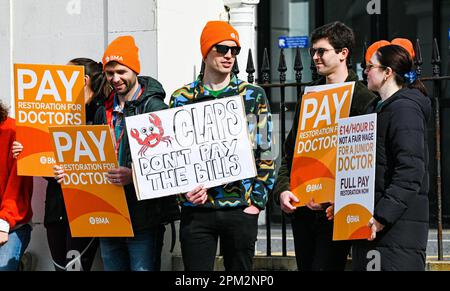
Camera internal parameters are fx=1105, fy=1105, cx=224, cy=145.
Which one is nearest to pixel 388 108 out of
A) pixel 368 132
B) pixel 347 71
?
pixel 368 132

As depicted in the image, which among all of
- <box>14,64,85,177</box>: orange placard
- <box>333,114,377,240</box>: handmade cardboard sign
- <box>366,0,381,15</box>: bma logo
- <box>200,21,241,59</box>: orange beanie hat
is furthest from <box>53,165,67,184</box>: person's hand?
<box>366,0,381,15</box>: bma logo

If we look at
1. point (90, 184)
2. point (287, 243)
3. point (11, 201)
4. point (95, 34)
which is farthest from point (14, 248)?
point (287, 243)

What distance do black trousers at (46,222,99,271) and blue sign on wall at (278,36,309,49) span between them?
226 inches

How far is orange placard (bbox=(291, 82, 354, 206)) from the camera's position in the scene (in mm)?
6266

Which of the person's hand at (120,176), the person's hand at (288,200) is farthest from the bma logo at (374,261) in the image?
the person's hand at (120,176)

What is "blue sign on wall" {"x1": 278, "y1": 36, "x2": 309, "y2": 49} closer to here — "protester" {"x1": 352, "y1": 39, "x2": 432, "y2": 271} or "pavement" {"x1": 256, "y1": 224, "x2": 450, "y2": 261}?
"pavement" {"x1": 256, "y1": 224, "x2": 450, "y2": 261}

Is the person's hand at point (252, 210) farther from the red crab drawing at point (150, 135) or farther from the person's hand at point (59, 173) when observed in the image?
the person's hand at point (59, 173)

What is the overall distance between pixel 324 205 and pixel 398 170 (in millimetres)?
664

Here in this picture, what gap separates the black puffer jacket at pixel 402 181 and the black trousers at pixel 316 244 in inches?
13.1

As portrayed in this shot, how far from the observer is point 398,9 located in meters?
12.3

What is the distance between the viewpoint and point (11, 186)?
733 cm

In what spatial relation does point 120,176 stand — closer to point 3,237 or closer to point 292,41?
point 3,237

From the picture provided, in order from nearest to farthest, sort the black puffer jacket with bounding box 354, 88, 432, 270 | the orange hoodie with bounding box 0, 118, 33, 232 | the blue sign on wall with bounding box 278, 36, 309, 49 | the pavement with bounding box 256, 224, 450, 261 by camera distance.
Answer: the black puffer jacket with bounding box 354, 88, 432, 270 → the orange hoodie with bounding box 0, 118, 33, 232 → the pavement with bounding box 256, 224, 450, 261 → the blue sign on wall with bounding box 278, 36, 309, 49

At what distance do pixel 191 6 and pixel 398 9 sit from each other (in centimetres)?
468
